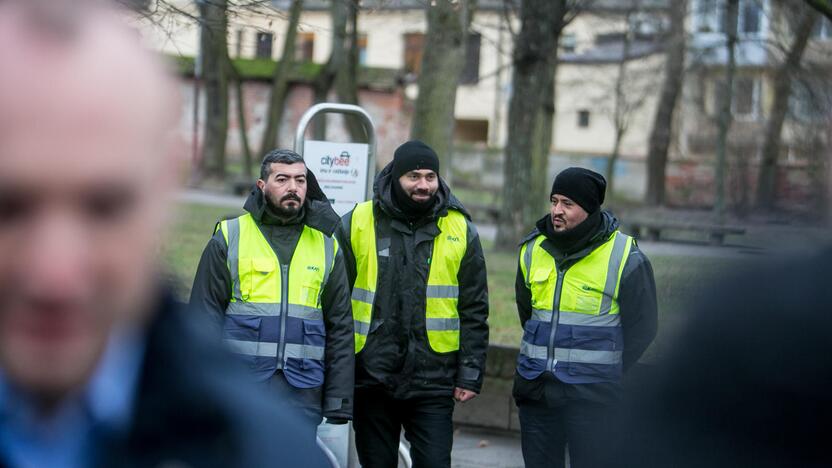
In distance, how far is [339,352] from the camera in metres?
6.70

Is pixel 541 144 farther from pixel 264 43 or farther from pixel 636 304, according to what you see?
pixel 636 304

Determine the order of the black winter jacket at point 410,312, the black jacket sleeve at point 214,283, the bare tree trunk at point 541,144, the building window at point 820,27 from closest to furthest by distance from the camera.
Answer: the black jacket sleeve at point 214,283, the black winter jacket at point 410,312, the bare tree trunk at point 541,144, the building window at point 820,27

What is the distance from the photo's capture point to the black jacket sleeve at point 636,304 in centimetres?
677

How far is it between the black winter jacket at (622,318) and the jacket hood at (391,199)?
1.91 ft

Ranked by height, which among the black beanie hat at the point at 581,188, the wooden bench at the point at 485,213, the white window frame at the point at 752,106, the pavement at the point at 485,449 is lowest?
the pavement at the point at 485,449

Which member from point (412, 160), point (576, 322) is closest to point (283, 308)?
point (412, 160)

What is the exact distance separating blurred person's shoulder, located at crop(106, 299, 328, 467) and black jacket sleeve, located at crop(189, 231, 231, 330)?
5349 mm

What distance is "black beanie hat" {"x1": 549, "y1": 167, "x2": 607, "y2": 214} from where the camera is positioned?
707 centimetres

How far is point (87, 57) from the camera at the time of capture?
1.03 meters

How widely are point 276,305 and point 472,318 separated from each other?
123 cm

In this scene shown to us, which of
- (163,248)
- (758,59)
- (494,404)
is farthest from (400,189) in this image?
(758,59)

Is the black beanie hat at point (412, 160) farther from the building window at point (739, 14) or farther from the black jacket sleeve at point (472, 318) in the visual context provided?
the building window at point (739, 14)

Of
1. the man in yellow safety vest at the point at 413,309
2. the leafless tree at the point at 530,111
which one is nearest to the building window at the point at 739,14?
the leafless tree at the point at 530,111

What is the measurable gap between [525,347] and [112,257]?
241 inches
